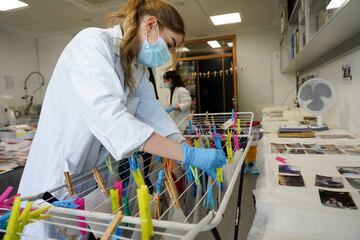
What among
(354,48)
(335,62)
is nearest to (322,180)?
(354,48)

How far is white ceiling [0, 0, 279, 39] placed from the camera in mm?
3377

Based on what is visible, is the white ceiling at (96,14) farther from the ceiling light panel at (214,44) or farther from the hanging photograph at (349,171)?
the hanging photograph at (349,171)

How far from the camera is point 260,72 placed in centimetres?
509

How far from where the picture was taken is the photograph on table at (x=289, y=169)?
915mm

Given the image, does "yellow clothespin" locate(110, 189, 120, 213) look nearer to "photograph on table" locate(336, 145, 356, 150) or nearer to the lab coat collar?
the lab coat collar

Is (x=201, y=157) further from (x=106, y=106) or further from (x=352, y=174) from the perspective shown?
(x=352, y=174)

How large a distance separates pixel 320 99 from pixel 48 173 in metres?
1.77

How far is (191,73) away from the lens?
5.58 metres

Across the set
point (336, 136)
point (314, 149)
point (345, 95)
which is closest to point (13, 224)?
point (314, 149)

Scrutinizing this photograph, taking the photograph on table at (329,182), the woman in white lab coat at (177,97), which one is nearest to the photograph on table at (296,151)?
the photograph on table at (329,182)

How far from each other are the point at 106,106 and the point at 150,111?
48 cm

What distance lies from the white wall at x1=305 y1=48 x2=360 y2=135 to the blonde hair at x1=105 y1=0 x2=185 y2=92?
1.21m

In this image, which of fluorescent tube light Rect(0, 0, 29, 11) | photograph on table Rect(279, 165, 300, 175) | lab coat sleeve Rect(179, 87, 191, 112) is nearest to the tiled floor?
photograph on table Rect(279, 165, 300, 175)

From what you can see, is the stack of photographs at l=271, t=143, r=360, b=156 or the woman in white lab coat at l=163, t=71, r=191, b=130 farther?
the woman in white lab coat at l=163, t=71, r=191, b=130
